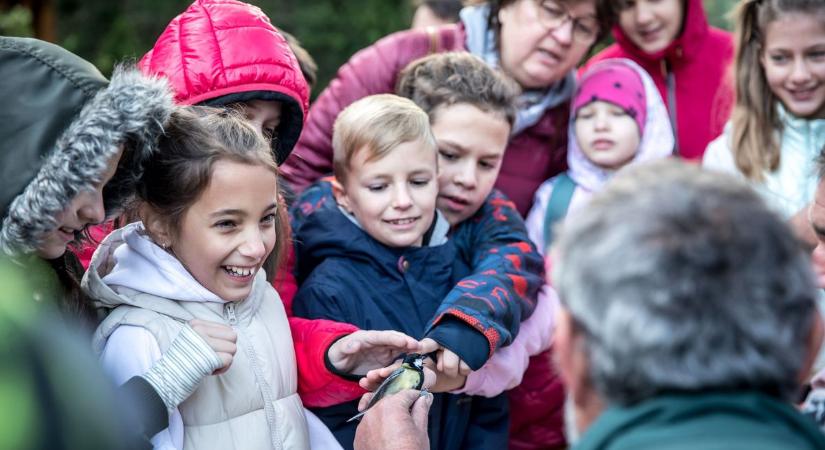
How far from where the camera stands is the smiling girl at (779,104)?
11.9ft

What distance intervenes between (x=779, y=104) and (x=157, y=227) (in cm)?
255

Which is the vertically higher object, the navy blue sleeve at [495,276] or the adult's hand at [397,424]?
the navy blue sleeve at [495,276]

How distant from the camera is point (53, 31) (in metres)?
10.0

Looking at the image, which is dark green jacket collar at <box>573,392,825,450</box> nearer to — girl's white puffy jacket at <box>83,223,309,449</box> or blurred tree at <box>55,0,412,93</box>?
girl's white puffy jacket at <box>83,223,309,449</box>

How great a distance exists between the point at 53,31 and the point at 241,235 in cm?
843

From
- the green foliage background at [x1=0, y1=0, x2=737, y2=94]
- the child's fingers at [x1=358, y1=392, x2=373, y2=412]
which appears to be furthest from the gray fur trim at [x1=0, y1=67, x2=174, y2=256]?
the green foliage background at [x1=0, y1=0, x2=737, y2=94]

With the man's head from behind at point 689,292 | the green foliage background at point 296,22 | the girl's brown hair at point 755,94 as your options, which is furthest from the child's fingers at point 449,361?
the green foliage background at point 296,22

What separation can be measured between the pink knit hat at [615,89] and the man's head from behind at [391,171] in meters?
1.01

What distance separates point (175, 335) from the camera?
2.47 metres

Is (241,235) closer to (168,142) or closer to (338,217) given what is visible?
(168,142)

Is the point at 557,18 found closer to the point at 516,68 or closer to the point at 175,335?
the point at 516,68

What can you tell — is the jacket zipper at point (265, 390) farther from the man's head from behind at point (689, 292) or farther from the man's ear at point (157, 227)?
the man's head from behind at point (689, 292)

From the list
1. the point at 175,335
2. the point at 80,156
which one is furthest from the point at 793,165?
the point at 80,156

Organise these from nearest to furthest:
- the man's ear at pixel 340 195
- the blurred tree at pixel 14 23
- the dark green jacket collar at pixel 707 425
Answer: the dark green jacket collar at pixel 707 425
the man's ear at pixel 340 195
the blurred tree at pixel 14 23
